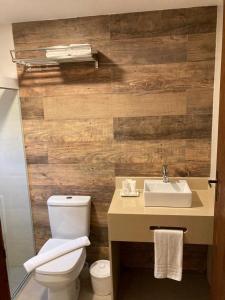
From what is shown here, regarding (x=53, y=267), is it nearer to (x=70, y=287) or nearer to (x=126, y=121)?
(x=70, y=287)

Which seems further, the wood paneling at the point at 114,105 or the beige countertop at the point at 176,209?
the wood paneling at the point at 114,105

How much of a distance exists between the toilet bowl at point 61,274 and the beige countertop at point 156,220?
366 mm

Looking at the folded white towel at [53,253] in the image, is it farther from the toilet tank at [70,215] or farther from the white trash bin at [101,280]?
the white trash bin at [101,280]

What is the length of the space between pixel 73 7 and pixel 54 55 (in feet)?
1.25

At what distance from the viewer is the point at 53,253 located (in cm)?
210

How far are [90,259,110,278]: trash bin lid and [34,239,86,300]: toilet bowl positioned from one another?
0.21m

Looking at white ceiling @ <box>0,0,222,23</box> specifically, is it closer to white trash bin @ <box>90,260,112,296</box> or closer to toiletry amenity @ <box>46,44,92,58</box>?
toiletry amenity @ <box>46,44,92,58</box>

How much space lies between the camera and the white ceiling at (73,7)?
1.89 meters

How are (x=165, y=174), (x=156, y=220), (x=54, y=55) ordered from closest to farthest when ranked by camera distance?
(x=156, y=220) → (x=54, y=55) → (x=165, y=174)

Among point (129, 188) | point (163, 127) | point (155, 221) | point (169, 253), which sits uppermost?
point (163, 127)

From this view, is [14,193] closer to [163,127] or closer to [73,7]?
[163,127]

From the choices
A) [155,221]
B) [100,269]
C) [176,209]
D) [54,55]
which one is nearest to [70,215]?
[100,269]

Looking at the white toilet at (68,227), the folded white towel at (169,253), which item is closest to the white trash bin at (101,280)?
the white toilet at (68,227)

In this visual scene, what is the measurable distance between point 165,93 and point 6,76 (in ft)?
4.58
